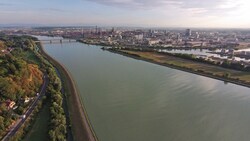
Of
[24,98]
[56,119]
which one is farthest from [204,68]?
[56,119]

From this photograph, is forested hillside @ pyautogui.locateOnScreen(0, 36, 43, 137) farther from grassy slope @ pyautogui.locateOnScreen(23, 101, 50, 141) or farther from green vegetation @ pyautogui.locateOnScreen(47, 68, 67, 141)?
→ green vegetation @ pyautogui.locateOnScreen(47, 68, 67, 141)

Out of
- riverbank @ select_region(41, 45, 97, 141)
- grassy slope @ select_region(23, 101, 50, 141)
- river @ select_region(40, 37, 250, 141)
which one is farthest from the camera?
river @ select_region(40, 37, 250, 141)

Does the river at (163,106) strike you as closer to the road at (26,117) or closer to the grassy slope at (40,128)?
the grassy slope at (40,128)

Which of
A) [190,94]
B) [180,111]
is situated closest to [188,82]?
[190,94]

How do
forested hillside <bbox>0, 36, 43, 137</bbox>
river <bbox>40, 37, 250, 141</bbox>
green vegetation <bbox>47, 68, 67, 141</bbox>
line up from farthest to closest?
forested hillside <bbox>0, 36, 43, 137</bbox> < river <bbox>40, 37, 250, 141</bbox> < green vegetation <bbox>47, 68, 67, 141</bbox>

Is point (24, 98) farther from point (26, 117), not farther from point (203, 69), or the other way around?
point (203, 69)

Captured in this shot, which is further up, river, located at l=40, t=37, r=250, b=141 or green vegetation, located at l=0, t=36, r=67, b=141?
green vegetation, located at l=0, t=36, r=67, b=141

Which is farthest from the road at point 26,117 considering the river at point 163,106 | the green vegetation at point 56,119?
the river at point 163,106

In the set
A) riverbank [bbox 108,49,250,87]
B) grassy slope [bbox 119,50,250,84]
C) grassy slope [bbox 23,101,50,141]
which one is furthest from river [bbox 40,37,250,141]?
grassy slope [bbox 119,50,250,84]
